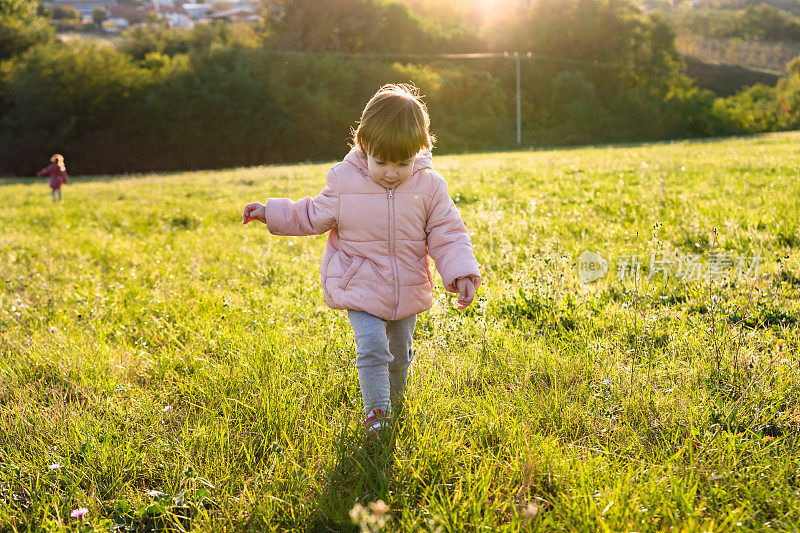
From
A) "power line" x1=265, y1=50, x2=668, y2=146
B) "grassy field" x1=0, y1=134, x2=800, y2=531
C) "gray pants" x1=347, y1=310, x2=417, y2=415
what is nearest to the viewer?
"grassy field" x1=0, y1=134, x2=800, y2=531

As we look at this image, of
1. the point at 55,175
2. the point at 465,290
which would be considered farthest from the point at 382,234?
the point at 55,175

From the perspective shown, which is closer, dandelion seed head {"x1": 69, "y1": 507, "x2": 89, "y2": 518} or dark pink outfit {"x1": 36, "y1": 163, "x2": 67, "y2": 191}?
dandelion seed head {"x1": 69, "y1": 507, "x2": 89, "y2": 518}

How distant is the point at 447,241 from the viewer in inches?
116

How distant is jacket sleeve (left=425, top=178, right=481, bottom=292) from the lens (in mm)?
2871

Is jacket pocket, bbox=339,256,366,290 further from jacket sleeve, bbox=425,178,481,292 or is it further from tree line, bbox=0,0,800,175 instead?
tree line, bbox=0,0,800,175

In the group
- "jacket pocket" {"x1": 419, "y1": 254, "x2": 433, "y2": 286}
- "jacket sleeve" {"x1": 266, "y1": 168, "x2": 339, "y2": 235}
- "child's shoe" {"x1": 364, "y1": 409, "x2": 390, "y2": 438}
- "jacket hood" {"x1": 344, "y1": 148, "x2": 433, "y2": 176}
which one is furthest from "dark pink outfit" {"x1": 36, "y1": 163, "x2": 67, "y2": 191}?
"child's shoe" {"x1": 364, "y1": 409, "x2": 390, "y2": 438}

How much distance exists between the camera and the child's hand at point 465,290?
9.28 feet

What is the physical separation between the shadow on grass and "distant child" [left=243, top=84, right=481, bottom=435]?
102mm

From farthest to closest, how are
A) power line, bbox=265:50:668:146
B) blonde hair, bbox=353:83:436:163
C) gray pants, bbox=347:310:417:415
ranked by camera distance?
power line, bbox=265:50:668:146, gray pants, bbox=347:310:417:415, blonde hair, bbox=353:83:436:163

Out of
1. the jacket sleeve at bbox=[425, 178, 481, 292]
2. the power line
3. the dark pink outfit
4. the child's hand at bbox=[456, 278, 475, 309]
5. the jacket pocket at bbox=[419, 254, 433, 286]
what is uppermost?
the power line

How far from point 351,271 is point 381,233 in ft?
0.77

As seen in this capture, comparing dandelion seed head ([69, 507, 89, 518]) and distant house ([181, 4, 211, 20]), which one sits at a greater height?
distant house ([181, 4, 211, 20])

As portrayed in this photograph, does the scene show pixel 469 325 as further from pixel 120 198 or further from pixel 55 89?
pixel 55 89

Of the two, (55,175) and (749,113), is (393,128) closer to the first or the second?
(55,175)
